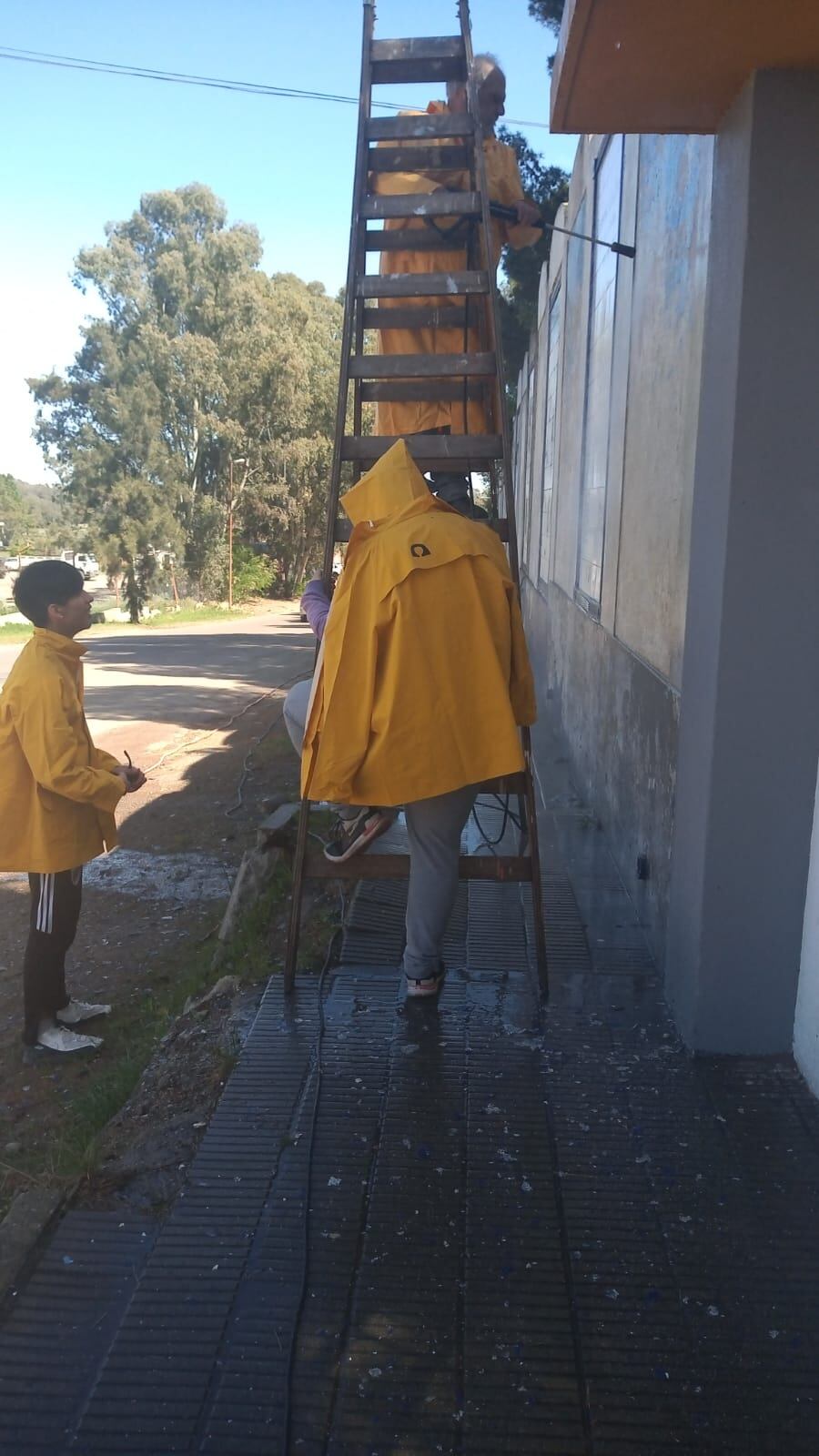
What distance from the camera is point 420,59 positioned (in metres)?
4.23

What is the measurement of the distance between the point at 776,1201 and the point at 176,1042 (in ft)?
6.57

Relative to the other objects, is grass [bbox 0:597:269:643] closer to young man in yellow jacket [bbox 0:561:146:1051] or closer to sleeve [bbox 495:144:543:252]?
young man in yellow jacket [bbox 0:561:146:1051]

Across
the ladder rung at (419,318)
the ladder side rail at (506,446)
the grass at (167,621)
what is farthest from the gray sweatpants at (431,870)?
the grass at (167,621)

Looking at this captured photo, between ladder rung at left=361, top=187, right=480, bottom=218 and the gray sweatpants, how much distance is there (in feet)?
7.09

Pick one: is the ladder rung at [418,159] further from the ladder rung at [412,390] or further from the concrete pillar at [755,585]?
the concrete pillar at [755,585]

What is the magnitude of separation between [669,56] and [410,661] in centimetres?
173

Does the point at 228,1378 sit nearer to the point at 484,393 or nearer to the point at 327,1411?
the point at 327,1411

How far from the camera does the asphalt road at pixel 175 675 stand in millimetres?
12648

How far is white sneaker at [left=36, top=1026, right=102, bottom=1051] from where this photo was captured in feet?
14.0

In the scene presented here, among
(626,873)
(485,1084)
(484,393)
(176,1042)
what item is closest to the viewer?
(485,1084)

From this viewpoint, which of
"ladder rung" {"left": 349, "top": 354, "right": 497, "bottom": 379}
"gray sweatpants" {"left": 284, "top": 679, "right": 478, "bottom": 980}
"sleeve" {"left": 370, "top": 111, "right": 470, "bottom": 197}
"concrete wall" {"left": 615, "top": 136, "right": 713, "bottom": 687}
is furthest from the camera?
"sleeve" {"left": 370, "top": 111, "right": 470, "bottom": 197}

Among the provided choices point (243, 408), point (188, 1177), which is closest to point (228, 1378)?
point (188, 1177)

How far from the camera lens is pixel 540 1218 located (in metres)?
2.57

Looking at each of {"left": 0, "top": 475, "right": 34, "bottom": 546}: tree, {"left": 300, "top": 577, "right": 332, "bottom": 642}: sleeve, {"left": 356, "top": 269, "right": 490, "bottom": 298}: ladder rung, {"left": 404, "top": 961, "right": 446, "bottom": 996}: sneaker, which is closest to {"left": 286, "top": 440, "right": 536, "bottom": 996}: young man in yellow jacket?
{"left": 300, "top": 577, "right": 332, "bottom": 642}: sleeve
